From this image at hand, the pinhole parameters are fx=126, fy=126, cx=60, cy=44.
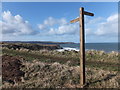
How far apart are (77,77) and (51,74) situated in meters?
1.81

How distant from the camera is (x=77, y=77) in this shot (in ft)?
26.2

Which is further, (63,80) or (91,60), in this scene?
(91,60)

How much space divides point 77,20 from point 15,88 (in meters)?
4.82

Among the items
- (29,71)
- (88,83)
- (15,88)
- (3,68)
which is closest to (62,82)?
(88,83)

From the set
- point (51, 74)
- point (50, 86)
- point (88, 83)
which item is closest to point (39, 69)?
point (51, 74)

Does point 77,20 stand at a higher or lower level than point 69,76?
higher

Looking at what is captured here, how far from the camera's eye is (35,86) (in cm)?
669

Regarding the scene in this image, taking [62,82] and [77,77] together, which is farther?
[77,77]

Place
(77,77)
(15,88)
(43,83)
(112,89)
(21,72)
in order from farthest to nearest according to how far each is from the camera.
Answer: (21,72) → (77,77) → (43,83) → (15,88) → (112,89)

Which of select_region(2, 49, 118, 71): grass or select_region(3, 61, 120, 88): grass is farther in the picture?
select_region(2, 49, 118, 71): grass

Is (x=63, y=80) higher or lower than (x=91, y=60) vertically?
lower

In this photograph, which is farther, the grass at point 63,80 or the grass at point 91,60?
the grass at point 91,60

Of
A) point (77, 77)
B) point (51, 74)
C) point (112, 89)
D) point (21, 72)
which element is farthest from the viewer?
point (21, 72)

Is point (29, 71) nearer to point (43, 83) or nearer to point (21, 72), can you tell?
point (21, 72)
